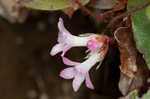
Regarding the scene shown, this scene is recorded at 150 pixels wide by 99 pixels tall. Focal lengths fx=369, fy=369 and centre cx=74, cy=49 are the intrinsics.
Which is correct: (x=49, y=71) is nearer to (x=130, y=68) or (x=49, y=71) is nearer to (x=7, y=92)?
(x=7, y=92)

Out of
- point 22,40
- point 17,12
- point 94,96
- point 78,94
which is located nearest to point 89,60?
point 17,12

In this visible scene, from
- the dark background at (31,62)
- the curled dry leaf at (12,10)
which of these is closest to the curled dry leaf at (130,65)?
the curled dry leaf at (12,10)

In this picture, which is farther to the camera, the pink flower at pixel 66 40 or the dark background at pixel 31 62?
the dark background at pixel 31 62

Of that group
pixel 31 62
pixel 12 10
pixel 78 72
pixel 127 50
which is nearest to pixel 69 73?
pixel 78 72

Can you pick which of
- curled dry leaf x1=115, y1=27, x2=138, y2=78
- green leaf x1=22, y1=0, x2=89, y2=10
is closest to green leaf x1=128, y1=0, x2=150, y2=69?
curled dry leaf x1=115, y1=27, x2=138, y2=78

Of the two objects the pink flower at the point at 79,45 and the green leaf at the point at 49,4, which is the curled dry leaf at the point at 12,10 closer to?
the green leaf at the point at 49,4

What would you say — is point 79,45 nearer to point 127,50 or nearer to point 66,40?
point 66,40
